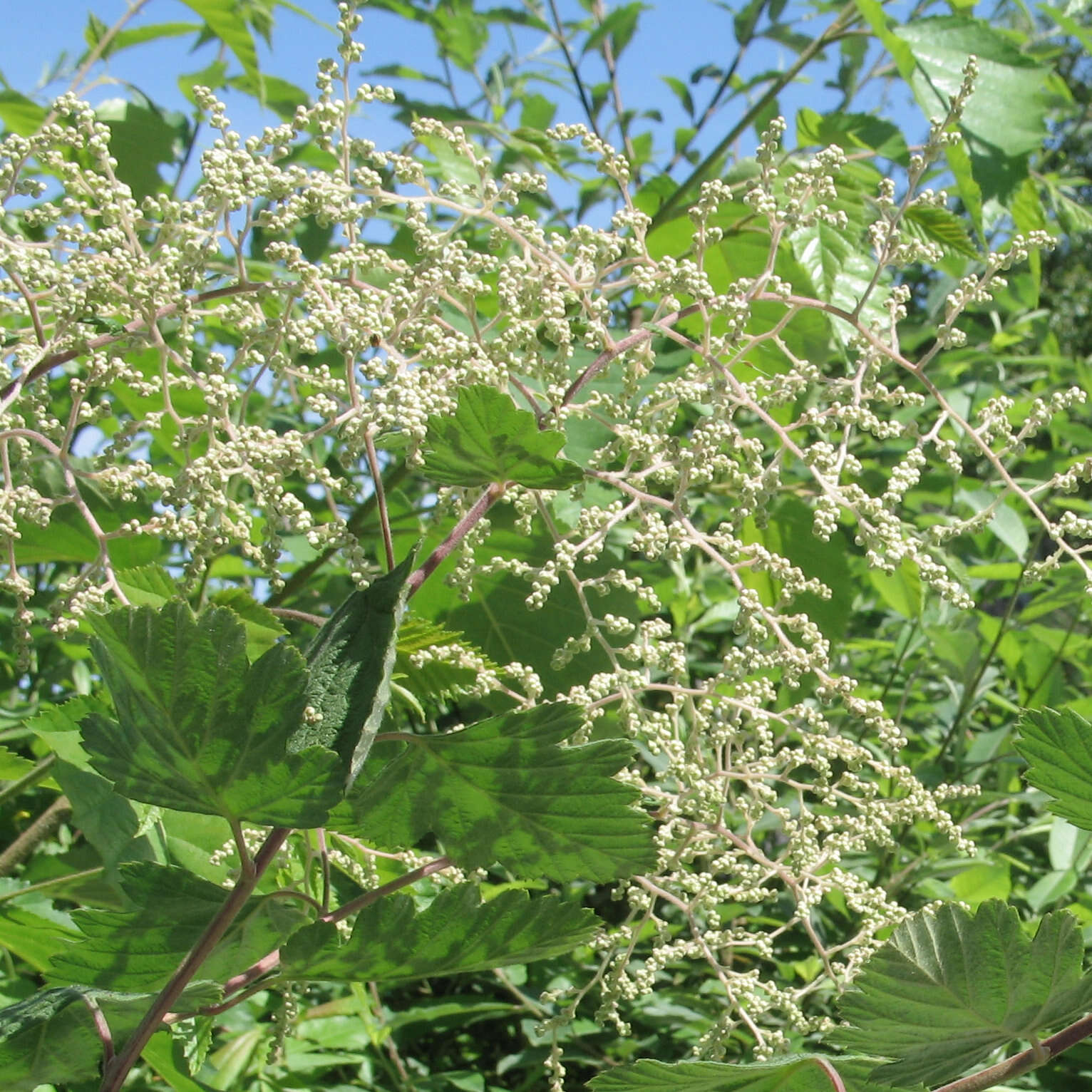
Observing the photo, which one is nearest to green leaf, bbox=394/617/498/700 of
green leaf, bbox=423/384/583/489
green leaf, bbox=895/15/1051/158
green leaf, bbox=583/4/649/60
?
green leaf, bbox=423/384/583/489

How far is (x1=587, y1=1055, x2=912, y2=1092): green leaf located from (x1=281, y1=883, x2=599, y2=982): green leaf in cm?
8

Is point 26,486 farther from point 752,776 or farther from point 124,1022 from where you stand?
point 752,776

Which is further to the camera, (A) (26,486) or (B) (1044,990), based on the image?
(A) (26,486)

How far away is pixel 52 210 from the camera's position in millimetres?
853

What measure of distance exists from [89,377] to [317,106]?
0.81ft

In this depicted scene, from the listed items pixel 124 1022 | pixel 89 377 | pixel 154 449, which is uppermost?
pixel 154 449

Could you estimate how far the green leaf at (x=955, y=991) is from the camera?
662 millimetres

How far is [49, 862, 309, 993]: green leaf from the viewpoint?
720 millimetres

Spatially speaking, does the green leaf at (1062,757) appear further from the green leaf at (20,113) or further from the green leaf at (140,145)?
the green leaf at (20,113)

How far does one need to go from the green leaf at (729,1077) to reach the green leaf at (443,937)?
79 mm

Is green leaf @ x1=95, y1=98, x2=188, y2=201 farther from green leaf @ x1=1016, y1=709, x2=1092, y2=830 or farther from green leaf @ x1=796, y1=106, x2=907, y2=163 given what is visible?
green leaf @ x1=1016, y1=709, x2=1092, y2=830

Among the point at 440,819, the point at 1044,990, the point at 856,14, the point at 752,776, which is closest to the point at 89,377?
the point at 440,819

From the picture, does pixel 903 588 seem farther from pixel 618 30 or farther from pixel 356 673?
pixel 356 673

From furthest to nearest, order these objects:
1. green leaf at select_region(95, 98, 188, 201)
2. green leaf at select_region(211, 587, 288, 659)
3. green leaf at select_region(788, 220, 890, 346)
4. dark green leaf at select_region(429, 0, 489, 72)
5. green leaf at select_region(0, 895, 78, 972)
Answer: dark green leaf at select_region(429, 0, 489, 72) < green leaf at select_region(95, 98, 188, 201) < green leaf at select_region(788, 220, 890, 346) < green leaf at select_region(0, 895, 78, 972) < green leaf at select_region(211, 587, 288, 659)
